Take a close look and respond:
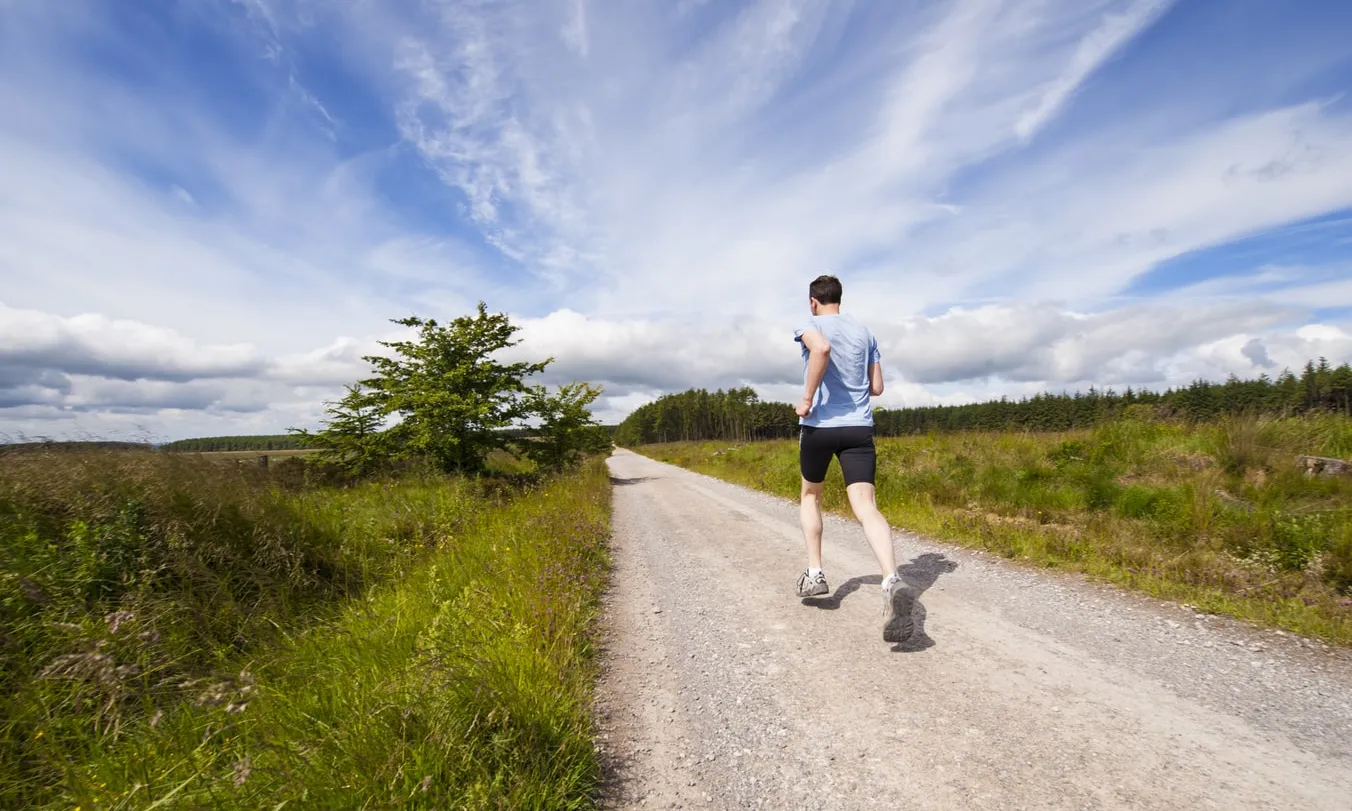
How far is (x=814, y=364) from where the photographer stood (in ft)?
12.1

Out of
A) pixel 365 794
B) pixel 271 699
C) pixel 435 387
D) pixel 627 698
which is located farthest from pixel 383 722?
pixel 435 387

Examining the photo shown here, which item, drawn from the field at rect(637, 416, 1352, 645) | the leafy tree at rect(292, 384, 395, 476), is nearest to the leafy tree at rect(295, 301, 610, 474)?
the leafy tree at rect(292, 384, 395, 476)

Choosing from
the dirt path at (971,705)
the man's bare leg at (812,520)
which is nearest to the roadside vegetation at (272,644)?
the dirt path at (971,705)

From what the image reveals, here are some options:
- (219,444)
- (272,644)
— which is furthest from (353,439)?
(272,644)

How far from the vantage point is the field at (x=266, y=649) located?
1938 mm

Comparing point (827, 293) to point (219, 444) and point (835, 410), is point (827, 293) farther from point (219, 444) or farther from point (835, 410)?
point (219, 444)

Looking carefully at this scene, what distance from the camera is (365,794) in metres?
1.80

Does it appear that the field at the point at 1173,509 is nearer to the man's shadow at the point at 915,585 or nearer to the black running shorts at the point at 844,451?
the man's shadow at the point at 915,585

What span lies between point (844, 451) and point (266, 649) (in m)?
3.97

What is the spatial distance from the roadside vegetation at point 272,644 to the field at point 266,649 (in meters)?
0.02

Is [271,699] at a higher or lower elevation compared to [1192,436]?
lower

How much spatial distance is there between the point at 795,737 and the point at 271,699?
2.60 m

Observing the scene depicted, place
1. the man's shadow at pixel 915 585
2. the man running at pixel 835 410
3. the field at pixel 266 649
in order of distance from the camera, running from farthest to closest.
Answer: the man running at pixel 835 410 → the man's shadow at pixel 915 585 → the field at pixel 266 649

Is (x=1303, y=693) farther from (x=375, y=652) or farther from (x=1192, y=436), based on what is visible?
(x=1192, y=436)
